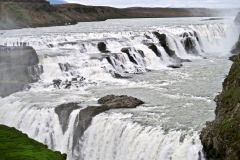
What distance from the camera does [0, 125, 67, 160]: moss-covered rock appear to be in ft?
61.2

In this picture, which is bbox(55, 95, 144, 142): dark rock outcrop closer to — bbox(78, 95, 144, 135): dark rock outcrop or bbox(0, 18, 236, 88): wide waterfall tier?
bbox(78, 95, 144, 135): dark rock outcrop

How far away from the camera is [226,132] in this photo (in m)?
17.0

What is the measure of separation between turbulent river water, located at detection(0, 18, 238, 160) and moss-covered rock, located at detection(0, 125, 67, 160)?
11.0ft

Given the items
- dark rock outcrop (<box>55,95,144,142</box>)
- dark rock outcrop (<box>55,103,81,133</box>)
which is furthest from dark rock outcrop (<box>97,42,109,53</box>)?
dark rock outcrop (<box>55,103,81,133</box>)

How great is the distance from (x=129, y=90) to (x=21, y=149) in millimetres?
12469

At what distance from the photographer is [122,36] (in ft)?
163

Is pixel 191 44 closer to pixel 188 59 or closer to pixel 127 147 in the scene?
pixel 188 59

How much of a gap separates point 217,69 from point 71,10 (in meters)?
73.6

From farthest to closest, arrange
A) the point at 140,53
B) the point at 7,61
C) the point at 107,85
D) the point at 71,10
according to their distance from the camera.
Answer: the point at 71,10 < the point at 140,53 < the point at 7,61 < the point at 107,85

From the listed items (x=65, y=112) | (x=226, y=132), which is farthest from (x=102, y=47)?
(x=226, y=132)

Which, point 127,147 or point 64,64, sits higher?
point 64,64

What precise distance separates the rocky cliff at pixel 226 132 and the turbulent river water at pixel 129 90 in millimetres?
773

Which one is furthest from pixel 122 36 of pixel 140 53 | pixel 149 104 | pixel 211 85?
pixel 149 104

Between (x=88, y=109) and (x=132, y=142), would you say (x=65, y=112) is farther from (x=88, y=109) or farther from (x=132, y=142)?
(x=132, y=142)
